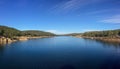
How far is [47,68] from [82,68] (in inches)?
261

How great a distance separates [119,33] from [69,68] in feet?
410

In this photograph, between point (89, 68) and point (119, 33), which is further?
point (119, 33)

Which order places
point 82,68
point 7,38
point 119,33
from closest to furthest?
1. point 82,68
2. point 7,38
3. point 119,33

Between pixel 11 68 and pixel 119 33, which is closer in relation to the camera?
pixel 11 68

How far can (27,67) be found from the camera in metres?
29.8

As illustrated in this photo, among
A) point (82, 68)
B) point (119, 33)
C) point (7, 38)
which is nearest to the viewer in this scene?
point (82, 68)

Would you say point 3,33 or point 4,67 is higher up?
point 3,33

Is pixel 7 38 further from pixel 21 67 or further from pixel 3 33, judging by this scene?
pixel 21 67

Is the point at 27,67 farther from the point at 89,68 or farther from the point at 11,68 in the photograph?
the point at 89,68

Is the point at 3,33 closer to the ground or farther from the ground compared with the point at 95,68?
farther from the ground

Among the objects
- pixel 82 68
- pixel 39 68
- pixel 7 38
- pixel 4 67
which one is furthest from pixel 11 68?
pixel 7 38

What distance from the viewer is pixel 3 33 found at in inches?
4508

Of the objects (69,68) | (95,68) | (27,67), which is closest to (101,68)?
(95,68)

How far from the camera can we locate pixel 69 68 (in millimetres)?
29000
